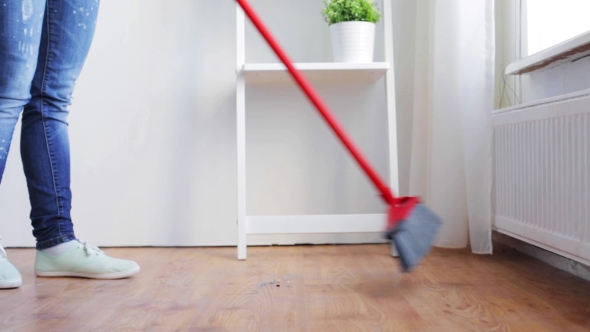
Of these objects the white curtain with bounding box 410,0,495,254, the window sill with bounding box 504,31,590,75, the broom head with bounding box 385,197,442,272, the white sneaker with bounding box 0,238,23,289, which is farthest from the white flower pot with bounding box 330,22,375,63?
the white sneaker with bounding box 0,238,23,289

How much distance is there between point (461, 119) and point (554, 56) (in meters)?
0.31

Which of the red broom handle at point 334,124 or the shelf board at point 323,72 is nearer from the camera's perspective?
the red broom handle at point 334,124

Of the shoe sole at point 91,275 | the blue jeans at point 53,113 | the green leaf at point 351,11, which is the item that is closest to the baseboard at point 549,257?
the green leaf at point 351,11

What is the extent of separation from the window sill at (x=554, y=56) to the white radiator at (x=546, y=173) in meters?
0.12

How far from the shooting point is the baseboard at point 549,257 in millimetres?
1453

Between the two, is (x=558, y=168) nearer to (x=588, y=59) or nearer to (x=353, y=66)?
(x=588, y=59)

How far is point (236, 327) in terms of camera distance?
1.06 m

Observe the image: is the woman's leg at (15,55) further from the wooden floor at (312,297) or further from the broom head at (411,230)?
the broom head at (411,230)

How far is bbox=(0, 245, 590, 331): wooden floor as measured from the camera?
3.53ft

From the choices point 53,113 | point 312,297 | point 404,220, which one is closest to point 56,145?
point 53,113

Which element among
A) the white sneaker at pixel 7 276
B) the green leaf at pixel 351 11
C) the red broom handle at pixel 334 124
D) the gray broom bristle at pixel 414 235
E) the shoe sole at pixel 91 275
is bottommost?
the shoe sole at pixel 91 275

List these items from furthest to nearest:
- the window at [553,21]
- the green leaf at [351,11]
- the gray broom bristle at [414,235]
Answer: the green leaf at [351,11] → the window at [553,21] → the gray broom bristle at [414,235]

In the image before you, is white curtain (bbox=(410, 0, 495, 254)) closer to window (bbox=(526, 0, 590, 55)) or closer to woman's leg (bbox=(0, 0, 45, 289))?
window (bbox=(526, 0, 590, 55))

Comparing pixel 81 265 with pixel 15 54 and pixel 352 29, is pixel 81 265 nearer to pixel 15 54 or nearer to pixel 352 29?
pixel 15 54
